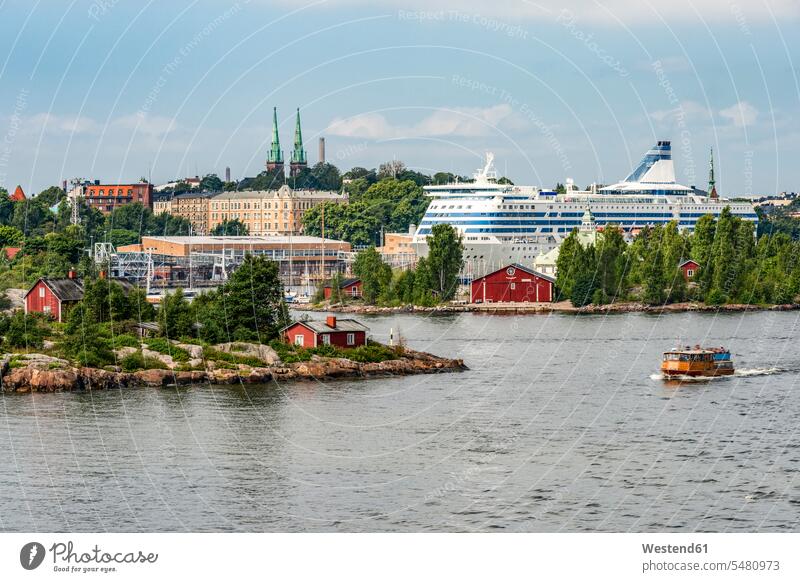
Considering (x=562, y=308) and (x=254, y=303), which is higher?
(x=254, y=303)

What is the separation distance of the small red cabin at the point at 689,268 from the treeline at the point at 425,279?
7.54 m

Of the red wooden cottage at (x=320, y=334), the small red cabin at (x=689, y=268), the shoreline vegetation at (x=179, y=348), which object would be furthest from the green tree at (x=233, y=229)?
the red wooden cottage at (x=320, y=334)

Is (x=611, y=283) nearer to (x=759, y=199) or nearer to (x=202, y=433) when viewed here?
(x=202, y=433)

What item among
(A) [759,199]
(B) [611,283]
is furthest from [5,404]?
(A) [759,199]

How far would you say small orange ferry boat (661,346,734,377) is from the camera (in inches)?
1100

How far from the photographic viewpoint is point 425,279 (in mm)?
52094

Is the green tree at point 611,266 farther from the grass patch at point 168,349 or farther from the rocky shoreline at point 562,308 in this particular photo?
the grass patch at point 168,349

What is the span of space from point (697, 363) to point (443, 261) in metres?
24.7

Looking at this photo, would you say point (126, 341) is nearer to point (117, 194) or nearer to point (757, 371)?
point (757, 371)

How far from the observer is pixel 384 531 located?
1541 centimetres

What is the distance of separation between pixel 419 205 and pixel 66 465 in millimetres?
68307

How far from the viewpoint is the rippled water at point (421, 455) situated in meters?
16.2

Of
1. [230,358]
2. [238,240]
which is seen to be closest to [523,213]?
[238,240]

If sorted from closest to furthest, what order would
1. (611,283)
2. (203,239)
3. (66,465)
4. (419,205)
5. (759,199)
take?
(66,465) → (611,283) → (203,239) → (419,205) → (759,199)
